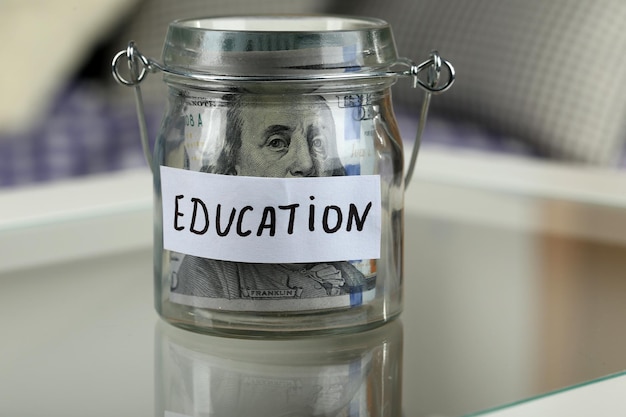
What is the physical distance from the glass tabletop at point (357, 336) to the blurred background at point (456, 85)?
818mm

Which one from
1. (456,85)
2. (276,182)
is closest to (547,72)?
(456,85)

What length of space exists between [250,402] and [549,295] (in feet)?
0.76

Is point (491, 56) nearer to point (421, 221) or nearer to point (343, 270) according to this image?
point (421, 221)

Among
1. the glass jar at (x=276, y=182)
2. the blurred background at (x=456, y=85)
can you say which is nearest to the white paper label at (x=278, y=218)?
the glass jar at (x=276, y=182)

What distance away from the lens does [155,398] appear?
42 cm

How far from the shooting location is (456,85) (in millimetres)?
1612

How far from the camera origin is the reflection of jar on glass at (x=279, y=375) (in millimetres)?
407

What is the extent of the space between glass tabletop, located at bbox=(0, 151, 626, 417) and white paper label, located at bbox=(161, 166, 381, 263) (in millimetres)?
46

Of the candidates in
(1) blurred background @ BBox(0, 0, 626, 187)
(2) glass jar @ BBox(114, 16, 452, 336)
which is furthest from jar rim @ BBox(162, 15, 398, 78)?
(1) blurred background @ BBox(0, 0, 626, 187)

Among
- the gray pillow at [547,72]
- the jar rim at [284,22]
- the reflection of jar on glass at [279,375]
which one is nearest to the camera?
the reflection of jar on glass at [279,375]

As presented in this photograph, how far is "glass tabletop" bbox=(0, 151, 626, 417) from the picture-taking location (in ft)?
1.38

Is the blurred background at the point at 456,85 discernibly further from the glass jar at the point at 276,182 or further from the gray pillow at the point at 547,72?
the glass jar at the point at 276,182

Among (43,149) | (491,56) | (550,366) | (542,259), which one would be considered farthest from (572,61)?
(550,366)

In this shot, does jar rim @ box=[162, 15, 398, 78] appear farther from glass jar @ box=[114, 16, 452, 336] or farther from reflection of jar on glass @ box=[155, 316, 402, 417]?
reflection of jar on glass @ box=[155, 316, 402, 417]
